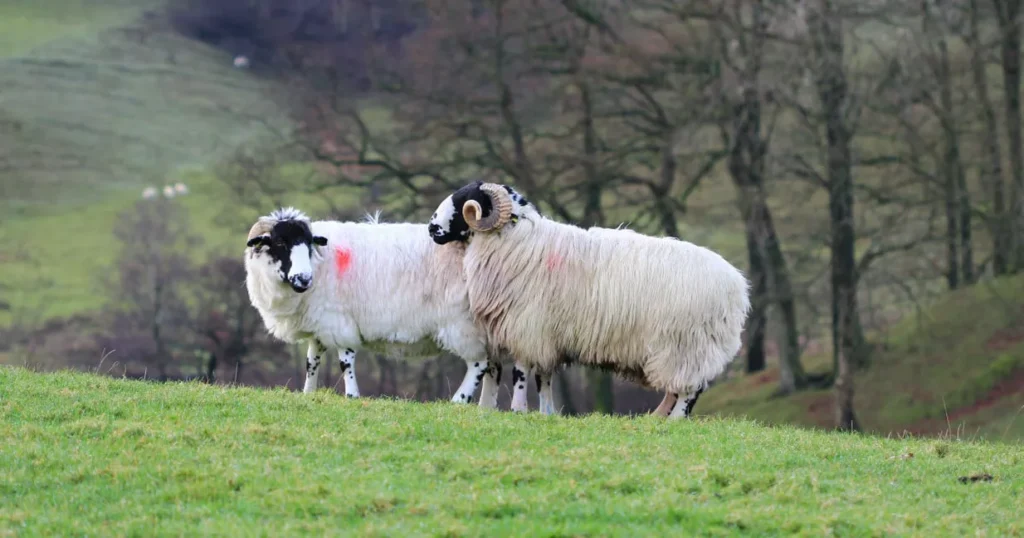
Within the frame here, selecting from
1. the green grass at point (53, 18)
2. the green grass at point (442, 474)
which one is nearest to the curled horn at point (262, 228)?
the green grass at point (442, 474)

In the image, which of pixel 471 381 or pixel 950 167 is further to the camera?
pixel 950 167

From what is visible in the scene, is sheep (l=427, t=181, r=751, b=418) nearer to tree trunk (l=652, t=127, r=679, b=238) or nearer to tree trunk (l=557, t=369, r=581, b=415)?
tree trunk (l=652, t=127, r=679, b=238)

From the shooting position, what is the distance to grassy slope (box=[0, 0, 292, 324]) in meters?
70.6

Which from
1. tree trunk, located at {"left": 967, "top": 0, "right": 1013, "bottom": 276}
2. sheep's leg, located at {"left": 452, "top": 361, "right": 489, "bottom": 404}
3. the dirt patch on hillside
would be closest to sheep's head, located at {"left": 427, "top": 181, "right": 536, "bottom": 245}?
sheep's leg, located at {"left": 452, "top": 361, "right": 489, "bottom": 404}

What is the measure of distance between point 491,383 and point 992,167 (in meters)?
21.2

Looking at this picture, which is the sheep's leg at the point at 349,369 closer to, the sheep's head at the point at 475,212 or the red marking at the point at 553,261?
the sheep's head at the point at 475,212

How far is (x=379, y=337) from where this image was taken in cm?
1636

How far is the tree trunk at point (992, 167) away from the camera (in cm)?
3362

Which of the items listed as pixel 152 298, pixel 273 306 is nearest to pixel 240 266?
pixel 152 298

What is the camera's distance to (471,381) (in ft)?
53.4

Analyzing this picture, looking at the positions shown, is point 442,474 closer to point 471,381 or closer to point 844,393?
point 471,381

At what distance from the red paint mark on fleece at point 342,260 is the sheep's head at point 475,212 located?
1.03 m

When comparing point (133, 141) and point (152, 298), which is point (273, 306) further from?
point (133, 141)

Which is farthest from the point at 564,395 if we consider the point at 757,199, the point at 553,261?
the point at 553,261
